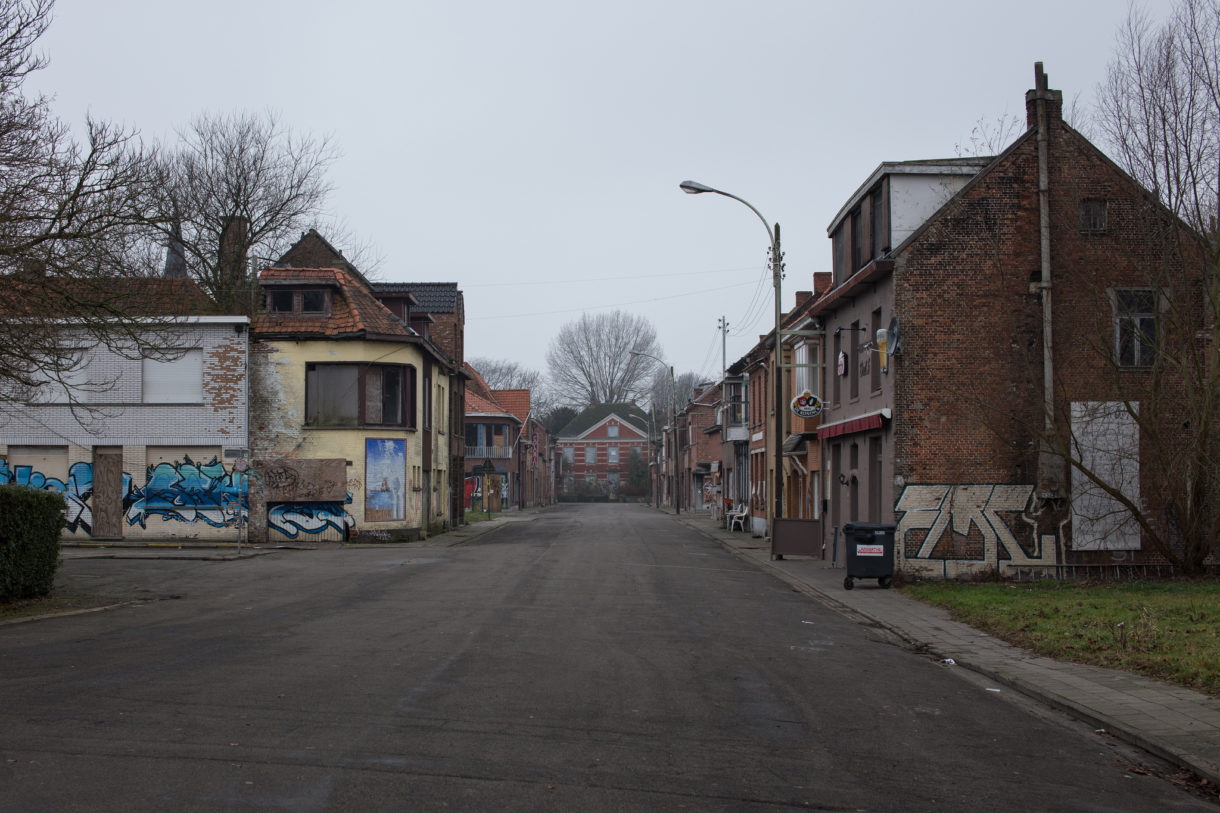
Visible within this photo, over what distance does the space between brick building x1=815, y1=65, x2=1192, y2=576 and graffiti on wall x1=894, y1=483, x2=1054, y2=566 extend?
0.09 ft

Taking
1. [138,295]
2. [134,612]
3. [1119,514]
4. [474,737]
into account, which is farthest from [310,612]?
[1119,514]

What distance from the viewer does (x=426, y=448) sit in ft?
116

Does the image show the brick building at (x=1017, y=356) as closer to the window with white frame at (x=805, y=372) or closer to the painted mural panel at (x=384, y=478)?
the window with white frame at (x=805, y=372)

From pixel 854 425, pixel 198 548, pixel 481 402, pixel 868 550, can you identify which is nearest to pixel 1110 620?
pixel 868 550

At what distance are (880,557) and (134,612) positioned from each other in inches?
487

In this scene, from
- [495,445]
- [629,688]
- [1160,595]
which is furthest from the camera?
[495,445]

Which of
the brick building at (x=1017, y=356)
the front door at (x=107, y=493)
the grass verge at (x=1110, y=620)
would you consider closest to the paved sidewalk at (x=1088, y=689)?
the grass verge at (x=1110, y=620)

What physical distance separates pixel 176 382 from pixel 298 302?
4.27 metres

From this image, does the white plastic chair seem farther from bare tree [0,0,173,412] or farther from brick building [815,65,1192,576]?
bare tree [0,0,173,412]

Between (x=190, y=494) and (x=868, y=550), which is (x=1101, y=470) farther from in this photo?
(x=190, y=494)

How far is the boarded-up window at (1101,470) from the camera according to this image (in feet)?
66.0

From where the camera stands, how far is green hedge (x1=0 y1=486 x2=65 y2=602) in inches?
585

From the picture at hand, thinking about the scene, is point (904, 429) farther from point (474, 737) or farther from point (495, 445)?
point (495, 445)

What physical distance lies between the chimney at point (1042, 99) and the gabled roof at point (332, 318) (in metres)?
18.5
